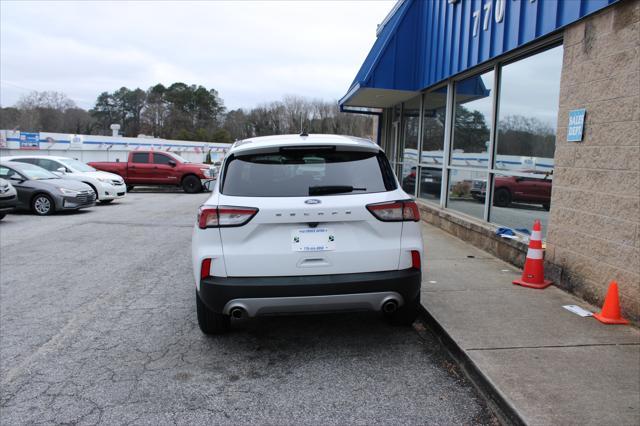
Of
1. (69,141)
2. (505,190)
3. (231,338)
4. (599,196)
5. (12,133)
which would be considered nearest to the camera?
(231,338)

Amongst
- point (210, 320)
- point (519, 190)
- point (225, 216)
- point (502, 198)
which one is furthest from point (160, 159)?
point (225, 216)

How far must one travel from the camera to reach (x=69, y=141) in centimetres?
3862

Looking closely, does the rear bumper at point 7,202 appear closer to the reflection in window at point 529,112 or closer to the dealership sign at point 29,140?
the reflection in window at point 529,112

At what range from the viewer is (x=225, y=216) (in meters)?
3.65

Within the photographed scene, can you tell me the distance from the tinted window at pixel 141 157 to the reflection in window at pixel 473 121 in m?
14.7

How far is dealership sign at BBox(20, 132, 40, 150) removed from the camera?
3421cm

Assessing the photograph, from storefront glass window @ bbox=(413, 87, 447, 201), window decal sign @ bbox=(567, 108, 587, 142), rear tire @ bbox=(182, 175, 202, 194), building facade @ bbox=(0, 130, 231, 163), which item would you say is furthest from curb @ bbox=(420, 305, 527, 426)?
building facade @ bbox=(0, 130, 231, 163)

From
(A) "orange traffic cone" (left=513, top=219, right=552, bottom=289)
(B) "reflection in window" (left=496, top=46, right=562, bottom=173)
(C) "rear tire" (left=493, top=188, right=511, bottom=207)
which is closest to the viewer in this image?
(A) "orange traffic cone" (left=513, top=219, right=552, bottom=289)

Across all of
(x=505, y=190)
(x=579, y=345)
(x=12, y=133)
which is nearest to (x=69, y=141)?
(x=12, y=133)

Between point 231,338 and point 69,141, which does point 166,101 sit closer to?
point 69,141

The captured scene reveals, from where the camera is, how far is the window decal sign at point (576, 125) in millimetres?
5155

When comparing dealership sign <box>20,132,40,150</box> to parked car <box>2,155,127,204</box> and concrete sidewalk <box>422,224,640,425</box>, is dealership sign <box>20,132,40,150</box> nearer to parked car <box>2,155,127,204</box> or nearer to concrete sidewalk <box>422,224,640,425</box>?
parked car <box>2,155,127,204</box>

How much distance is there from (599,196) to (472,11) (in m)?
4.49

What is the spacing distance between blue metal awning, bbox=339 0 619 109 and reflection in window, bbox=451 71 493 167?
0.37 m
